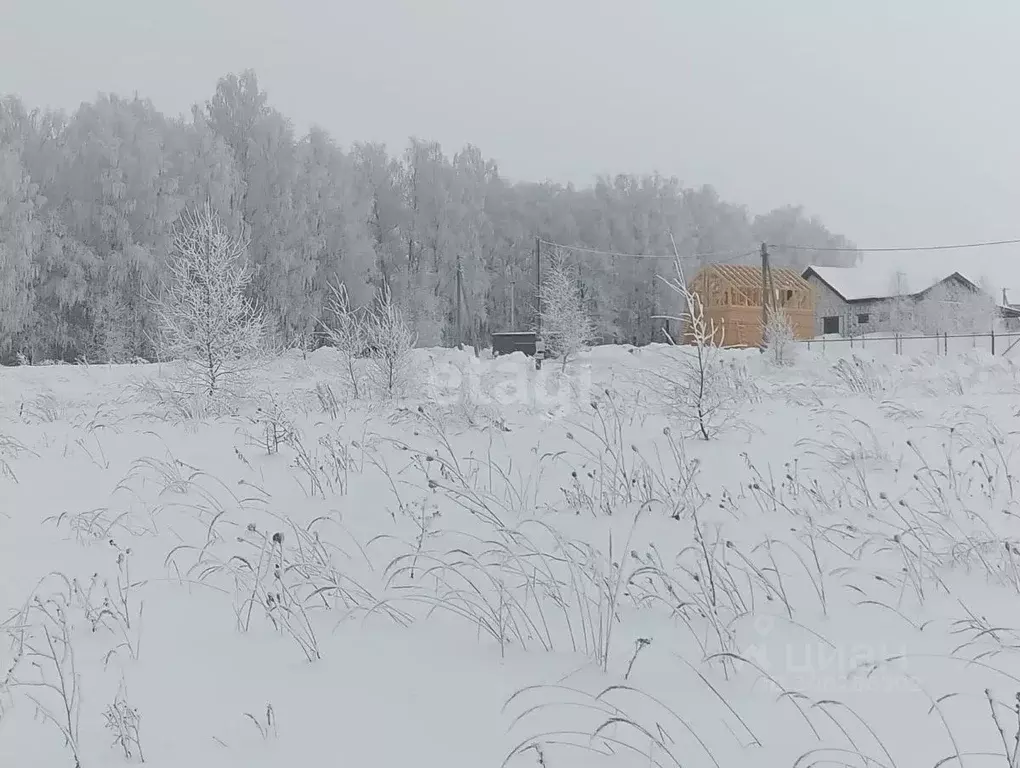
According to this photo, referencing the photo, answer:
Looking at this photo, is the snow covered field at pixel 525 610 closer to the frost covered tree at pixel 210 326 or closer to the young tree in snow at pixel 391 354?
the young tree in snow at pixel 391 354

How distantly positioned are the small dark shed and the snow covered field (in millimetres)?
21358

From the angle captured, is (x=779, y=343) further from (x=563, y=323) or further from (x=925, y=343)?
(x=925, y=343)

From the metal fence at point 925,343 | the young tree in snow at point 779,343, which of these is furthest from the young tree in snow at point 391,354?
the metal fence at point 925,343

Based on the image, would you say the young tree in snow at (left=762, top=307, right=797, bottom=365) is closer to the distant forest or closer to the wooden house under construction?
the distant forest

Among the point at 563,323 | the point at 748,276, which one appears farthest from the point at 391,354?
the point at 748,276

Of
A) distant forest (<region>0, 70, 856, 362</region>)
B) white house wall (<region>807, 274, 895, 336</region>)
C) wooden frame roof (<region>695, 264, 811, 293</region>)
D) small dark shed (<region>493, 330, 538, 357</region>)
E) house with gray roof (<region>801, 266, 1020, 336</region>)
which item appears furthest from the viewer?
white house wall (<region>807, 274, 895, 336</region>)

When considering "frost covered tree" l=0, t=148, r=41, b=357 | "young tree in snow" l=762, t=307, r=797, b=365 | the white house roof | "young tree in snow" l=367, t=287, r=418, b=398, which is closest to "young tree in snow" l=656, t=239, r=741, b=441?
"young tree in snow" l=367, t=287, r=418, b=398

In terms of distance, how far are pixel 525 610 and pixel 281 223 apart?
28799 mm

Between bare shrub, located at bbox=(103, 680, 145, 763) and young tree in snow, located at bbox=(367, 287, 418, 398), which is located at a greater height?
young tree in snow, located at bbox=(367, 287, 418, 398)

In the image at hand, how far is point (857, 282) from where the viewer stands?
37.5 metres

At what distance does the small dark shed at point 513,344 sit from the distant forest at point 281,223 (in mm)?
1821

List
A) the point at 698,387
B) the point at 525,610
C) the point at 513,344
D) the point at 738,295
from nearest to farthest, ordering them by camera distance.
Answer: the point at 525,610 → the point at 698,387 → the point at 513,344 → the point at 738,295

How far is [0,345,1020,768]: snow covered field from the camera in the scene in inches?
73.1

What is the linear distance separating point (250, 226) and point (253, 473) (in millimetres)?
25430
